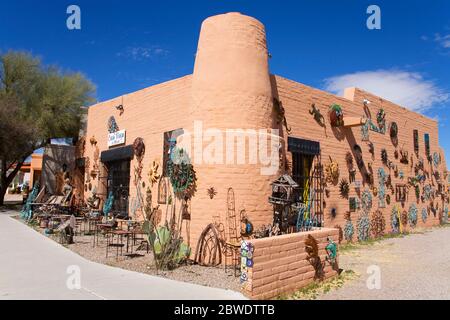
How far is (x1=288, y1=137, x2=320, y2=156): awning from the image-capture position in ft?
34.6

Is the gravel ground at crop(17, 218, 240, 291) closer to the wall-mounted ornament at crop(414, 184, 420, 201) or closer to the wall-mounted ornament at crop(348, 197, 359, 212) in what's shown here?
the wall-mounted ornament at crop(348, 197, 359, 212)

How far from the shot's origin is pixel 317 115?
38.5ft

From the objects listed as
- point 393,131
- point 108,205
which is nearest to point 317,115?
point 393,131

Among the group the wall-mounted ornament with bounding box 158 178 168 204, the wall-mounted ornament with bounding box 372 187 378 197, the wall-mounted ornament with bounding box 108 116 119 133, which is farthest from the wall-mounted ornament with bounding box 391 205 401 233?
the wall-mounted ornament with bounding box 108 116 119 133

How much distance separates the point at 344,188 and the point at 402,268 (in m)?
3.92

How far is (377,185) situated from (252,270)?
10160 millimetres

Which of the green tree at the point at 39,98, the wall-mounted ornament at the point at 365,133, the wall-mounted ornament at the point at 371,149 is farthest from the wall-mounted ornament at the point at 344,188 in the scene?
the green tree at the point at 39,98

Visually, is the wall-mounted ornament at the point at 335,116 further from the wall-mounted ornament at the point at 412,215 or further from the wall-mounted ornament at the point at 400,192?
the wall-mounted ornament at the point at 412,215

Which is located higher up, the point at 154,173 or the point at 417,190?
the point at 154,173

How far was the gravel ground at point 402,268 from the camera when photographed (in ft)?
21.8

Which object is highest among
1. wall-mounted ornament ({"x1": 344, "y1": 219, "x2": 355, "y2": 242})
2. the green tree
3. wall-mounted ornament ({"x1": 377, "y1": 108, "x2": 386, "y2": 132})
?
the green tree

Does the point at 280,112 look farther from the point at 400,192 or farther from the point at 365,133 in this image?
the point at 400,192

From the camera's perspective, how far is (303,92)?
1138cm

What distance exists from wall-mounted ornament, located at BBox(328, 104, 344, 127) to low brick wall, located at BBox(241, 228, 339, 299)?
5.82 metres
